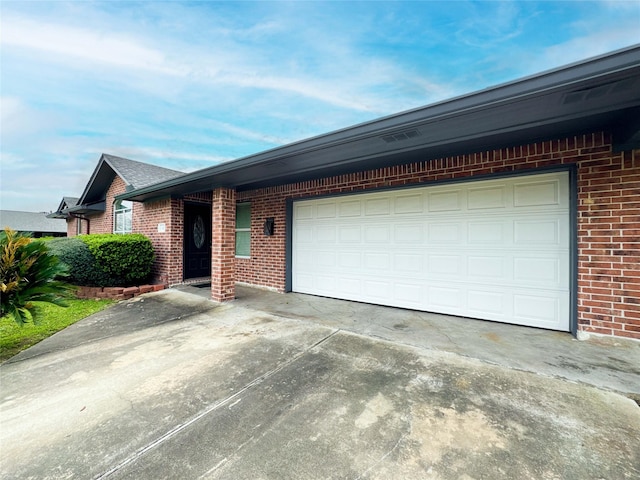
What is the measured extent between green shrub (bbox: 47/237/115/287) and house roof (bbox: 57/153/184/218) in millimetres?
2484

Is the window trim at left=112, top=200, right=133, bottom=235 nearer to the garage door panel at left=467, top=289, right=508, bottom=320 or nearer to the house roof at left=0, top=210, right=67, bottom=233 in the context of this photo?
the garage door panel at left=467, top=289, right=508, bottom=320

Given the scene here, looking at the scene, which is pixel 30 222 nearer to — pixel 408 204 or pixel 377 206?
pixel 377 206

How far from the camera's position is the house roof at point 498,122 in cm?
209

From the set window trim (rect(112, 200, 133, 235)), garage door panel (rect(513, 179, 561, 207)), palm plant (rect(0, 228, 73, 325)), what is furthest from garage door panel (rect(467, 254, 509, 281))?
window trim (rect(112, 200, 133, 235))

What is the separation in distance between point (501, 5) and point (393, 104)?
19.9ft

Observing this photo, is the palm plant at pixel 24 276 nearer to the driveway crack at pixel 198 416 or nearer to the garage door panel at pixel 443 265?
the driveway crack at pixel 198 416

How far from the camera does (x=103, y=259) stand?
636 cm

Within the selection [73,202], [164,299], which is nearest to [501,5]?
[164,299]

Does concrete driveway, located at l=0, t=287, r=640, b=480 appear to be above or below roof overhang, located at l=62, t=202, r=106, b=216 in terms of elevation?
below

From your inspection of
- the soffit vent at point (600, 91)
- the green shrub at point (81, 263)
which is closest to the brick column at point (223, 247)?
the green shrub at point (81, 263)

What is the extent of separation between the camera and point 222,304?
17.7ft

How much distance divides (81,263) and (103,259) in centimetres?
45

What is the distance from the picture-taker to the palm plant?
3.17 meters

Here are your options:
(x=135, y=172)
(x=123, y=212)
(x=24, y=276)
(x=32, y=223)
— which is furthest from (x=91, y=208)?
(x=32, y=223)
